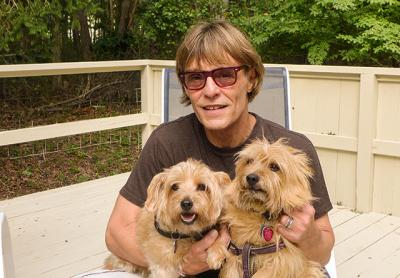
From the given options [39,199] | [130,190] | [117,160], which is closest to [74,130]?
[39,199]

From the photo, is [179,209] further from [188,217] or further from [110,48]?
[110,48]

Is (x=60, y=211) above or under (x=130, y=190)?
under

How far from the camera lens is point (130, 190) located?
2346mm

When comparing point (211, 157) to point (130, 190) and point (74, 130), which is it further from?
point (74, 130)

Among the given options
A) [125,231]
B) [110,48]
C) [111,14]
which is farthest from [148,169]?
[111,14]

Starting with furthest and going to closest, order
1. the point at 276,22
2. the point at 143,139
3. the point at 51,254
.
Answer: the point at 276,22, the point at 143,139, the point at 51,254

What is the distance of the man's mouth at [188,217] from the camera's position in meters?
2.05

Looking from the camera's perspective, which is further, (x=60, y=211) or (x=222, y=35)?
(x=60, y=211)

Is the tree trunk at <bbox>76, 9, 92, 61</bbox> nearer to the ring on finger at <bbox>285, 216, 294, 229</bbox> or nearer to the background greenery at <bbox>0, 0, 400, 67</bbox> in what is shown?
the background greenery at <bbox>0, 0, 400, 67</bbox>

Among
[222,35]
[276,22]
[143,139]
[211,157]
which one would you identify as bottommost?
[143,139]

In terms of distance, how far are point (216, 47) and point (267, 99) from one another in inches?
53.0

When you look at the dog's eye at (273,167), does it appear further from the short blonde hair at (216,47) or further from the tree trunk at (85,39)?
the tree trunk at (85,39)

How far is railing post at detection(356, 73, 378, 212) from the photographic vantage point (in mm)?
4852

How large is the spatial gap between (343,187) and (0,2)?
4895 millimetres
